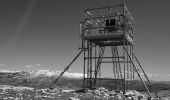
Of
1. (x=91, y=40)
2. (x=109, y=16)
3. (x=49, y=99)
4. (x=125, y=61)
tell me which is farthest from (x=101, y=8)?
(x=49, y=99)

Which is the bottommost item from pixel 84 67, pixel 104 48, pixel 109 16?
pixel 84 67

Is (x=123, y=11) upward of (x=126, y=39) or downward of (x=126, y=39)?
upward

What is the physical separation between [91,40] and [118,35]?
3.87m

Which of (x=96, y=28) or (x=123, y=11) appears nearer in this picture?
(x=123, y=11)

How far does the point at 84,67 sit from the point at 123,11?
7.51 meters

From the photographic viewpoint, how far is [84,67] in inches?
1157

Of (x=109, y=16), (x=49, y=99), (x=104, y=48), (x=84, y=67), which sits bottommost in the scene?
(x=49, y=99)

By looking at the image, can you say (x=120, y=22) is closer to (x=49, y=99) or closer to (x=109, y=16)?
(x=109, y=16)

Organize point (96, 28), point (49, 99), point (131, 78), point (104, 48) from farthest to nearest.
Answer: point (104, 48) → point (131, 78) → point (96, 28) → point (49, 99)

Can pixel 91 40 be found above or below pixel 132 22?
below

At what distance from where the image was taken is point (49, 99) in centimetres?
1966

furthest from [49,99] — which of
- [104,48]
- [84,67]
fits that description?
[104,48]

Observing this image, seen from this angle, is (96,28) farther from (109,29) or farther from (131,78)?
(131,78)

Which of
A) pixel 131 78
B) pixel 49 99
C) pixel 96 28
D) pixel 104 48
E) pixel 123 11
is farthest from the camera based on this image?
pixel 104 48
